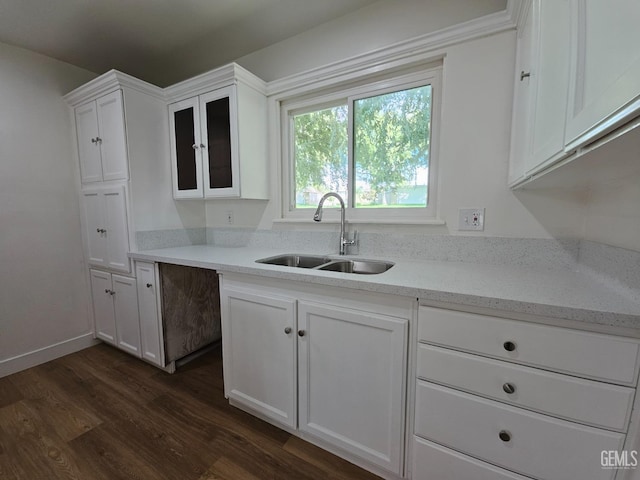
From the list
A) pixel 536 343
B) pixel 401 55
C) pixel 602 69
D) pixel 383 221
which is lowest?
pixel 536 343

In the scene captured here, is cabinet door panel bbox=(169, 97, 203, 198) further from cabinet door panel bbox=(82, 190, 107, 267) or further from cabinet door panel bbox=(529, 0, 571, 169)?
cabinet door panel bbox=(529, 0, 571, 169)

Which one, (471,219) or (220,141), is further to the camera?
(220,141)

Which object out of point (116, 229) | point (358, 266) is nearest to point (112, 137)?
point (116, 229)

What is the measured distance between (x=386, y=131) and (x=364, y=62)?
0.42 m

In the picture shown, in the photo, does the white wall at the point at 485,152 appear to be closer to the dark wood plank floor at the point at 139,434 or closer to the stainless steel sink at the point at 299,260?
the stainless steel sink at the point at 299,260

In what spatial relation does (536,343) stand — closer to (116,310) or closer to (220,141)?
(220,141)

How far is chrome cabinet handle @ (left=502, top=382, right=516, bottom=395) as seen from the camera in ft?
2.74

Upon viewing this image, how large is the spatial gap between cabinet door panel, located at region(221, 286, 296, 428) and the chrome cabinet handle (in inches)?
32.5

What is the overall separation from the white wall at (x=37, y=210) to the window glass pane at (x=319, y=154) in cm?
192

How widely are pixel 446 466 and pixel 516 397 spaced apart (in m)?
0.39

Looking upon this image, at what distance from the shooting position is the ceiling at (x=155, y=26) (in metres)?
1.60

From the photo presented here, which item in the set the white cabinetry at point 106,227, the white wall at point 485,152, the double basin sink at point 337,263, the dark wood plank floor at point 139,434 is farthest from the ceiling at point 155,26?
the dark wood plank floor at point 139,434

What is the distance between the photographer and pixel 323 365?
1199 mm

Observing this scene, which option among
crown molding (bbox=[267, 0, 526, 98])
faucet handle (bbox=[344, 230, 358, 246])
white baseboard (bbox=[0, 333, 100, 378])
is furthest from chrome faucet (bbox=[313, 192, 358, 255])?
white baseboard (bbox=[0, 333, 100, 378])
